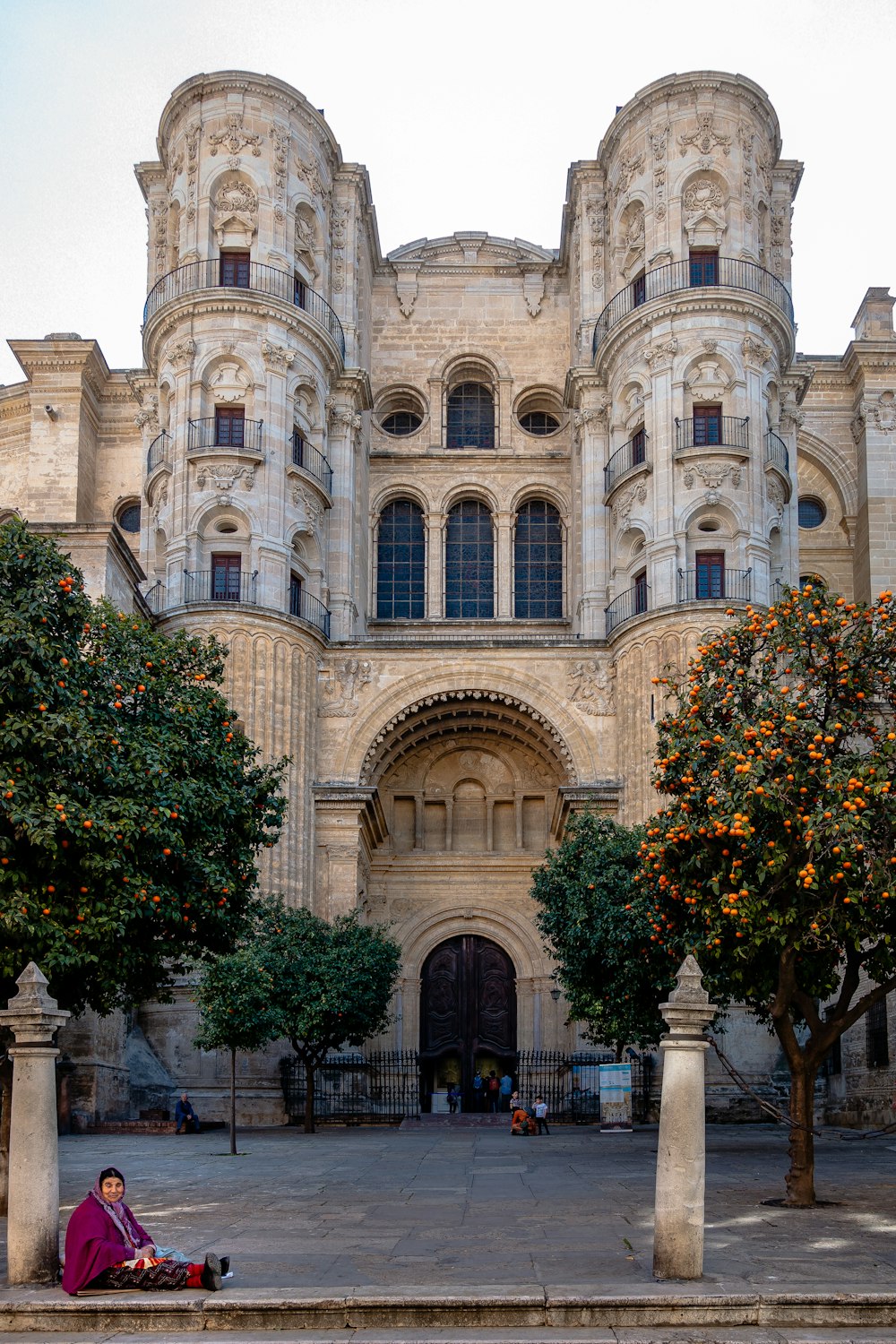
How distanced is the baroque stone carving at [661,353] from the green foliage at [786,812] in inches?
773

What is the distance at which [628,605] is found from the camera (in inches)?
1420

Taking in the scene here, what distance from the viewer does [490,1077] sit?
123 ft

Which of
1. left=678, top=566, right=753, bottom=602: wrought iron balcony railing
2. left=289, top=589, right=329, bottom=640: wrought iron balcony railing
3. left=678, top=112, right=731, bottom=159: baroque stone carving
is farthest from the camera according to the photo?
left=678, top=112, right=731, bottom=159: baroque stone carving

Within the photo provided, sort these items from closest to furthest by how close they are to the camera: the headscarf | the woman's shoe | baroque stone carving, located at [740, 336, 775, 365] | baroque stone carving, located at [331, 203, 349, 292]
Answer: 1. the woman's shoe
2. the headscarf
3. baroque stone carving, located at [740, 336, 775, 365]
4. baroque stone carving, located at [331, 203, 349, 292]

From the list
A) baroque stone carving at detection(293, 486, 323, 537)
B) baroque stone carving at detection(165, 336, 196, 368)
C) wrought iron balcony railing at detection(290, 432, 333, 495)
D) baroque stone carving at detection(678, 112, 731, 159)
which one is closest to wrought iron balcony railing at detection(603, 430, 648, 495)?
wrought iron balcony railing at detection(290, 432, 333, 495)

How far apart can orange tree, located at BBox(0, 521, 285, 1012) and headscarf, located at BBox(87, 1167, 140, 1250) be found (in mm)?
4215

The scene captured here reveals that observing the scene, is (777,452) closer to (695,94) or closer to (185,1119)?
(695,94)

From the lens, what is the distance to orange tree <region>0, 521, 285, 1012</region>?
1501cm

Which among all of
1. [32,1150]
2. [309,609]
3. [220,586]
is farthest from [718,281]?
[32,1150]

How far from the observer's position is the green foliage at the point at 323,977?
94.3 ft

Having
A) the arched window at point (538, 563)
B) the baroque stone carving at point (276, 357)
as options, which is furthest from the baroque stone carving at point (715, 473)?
the baroque stone carving at point (276, 357)

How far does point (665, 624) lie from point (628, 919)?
1087 centimetres

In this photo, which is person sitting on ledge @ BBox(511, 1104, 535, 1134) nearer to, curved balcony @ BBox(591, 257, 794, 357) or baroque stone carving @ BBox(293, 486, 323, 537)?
baroque stone carving @ BBox(293, 486, 323, 537)

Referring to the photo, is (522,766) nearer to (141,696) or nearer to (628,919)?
(628,919)
